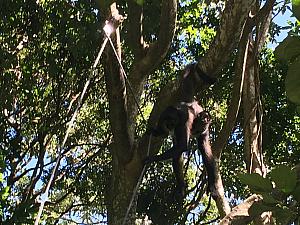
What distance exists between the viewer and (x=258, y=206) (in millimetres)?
1164

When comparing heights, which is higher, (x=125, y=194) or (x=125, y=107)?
(x=125, y=107)

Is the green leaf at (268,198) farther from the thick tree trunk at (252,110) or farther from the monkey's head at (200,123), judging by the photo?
the thick tree trunk at (252,110)

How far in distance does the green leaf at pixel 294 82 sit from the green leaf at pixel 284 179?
138 mm

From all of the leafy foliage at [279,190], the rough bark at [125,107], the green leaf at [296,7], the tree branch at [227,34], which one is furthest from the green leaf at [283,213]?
the rough bark at [125,107]

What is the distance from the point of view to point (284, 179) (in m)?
1.04

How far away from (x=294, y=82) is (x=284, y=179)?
0.19 metres

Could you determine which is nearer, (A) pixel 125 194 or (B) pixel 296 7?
(B) pixel 296 7

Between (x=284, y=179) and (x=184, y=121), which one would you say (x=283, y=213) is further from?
(x=184, y=121)

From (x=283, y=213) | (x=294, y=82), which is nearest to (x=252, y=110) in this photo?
(x=283, y=213)

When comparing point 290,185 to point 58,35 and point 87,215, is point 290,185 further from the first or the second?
point 87,215

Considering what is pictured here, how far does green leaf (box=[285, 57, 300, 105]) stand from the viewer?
0.97 metres

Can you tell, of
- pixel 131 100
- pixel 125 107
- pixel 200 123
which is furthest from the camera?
pixel 131 100

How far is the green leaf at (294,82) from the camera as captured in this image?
3.17ft

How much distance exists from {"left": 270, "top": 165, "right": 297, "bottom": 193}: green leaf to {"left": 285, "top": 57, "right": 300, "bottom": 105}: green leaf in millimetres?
138
